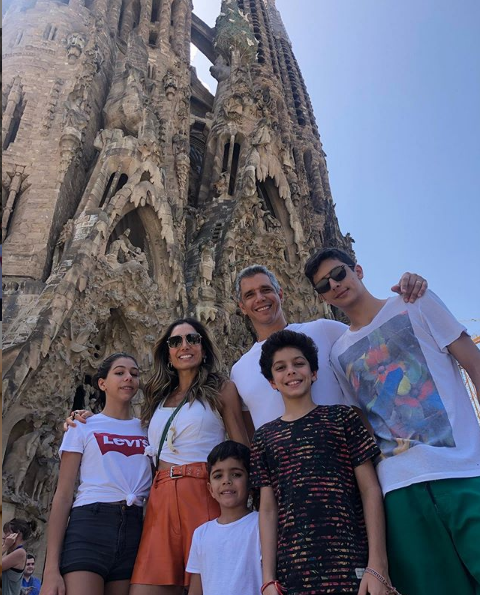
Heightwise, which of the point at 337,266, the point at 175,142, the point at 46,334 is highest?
the point at 175,142

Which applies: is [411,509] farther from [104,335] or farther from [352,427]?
[104,335]

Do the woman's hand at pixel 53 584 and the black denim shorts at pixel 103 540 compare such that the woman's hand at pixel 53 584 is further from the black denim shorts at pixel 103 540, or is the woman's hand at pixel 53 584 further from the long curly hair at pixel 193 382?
the long curly hair at pixel 193 382

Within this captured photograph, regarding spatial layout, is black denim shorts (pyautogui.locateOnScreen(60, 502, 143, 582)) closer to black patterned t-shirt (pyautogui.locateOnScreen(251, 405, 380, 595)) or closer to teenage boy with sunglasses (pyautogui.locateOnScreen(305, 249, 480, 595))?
black patterned t-shirt (pyautogui.locateOnScreen(251, 405, 380, 595))

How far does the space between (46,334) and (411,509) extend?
6.99 m

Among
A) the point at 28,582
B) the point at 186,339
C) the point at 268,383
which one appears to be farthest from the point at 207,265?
the point at 268,383

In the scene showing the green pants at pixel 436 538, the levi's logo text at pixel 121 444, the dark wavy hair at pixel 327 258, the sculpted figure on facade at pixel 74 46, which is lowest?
the green pants at pixel 436 538

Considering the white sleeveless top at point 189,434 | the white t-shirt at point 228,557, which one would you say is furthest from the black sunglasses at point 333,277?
the white t-shirt at point 228,557

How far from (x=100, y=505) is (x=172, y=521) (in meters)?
0.38

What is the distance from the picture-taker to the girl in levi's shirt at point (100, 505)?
2.20m

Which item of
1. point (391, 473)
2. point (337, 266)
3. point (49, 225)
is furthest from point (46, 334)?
point (391, 473)

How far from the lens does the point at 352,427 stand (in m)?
2.06

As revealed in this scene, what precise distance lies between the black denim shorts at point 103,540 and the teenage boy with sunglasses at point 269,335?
2.59ft

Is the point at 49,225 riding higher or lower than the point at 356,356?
higher

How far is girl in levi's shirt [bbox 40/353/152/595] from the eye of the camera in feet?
7.21
